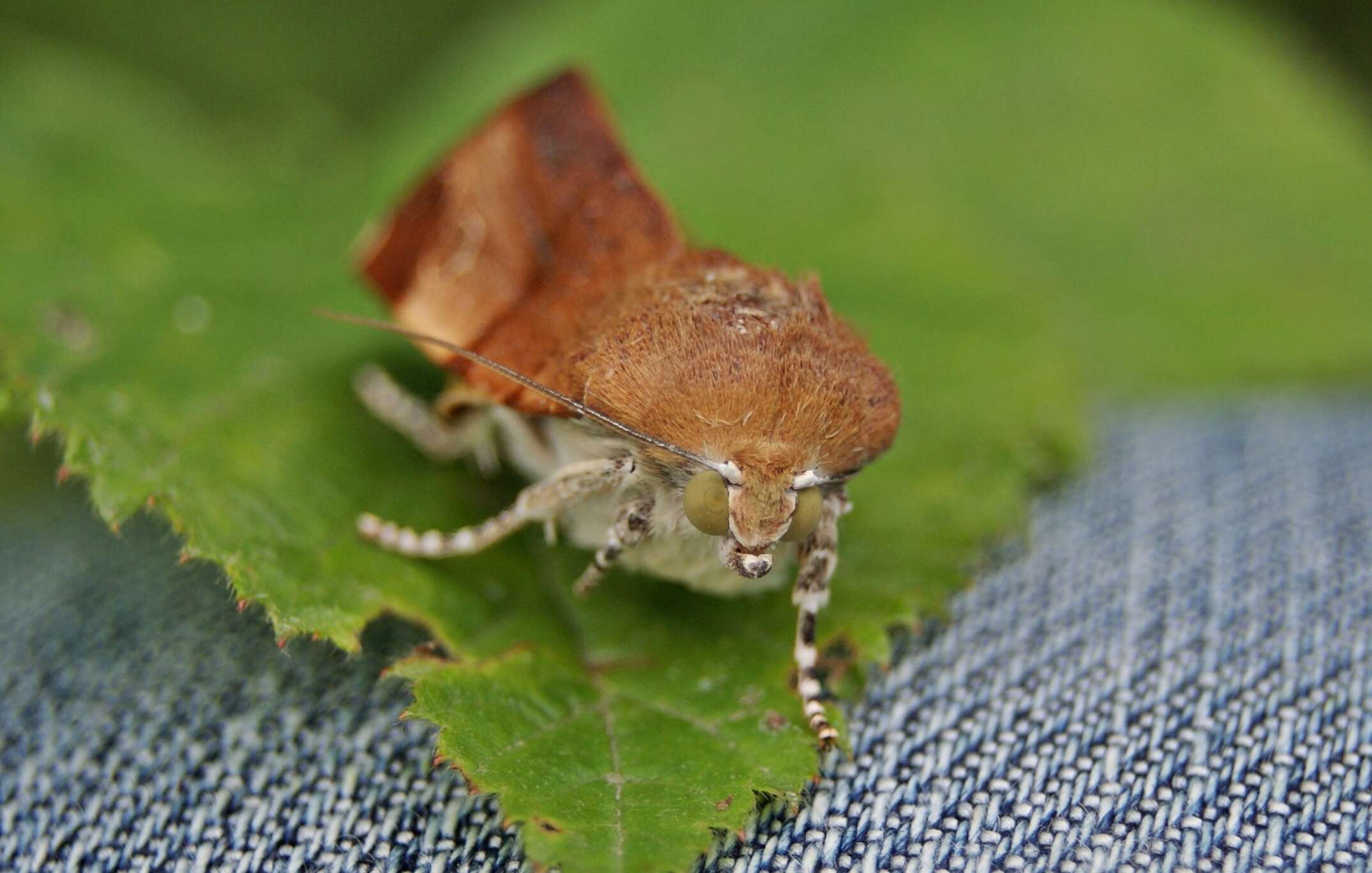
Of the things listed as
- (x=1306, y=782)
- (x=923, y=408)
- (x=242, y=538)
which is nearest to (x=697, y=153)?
(x=923, y=408)

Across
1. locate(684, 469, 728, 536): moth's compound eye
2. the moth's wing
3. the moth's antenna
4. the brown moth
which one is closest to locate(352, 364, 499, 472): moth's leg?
the brown moth

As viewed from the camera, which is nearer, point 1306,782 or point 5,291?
point 1306,782

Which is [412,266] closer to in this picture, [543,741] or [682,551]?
[682,551]

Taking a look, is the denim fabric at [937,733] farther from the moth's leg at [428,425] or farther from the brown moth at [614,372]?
the moth's leg at [428,425]

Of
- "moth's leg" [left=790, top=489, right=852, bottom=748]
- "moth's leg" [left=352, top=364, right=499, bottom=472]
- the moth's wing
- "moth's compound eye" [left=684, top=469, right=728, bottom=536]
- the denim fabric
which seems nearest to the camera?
the denim fabric

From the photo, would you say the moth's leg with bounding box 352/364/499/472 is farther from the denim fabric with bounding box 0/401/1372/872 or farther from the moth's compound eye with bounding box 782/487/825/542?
the moth's compound eye with bounding box 782/487/825/542

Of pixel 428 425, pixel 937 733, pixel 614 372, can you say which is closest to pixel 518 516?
pixel 614 372
